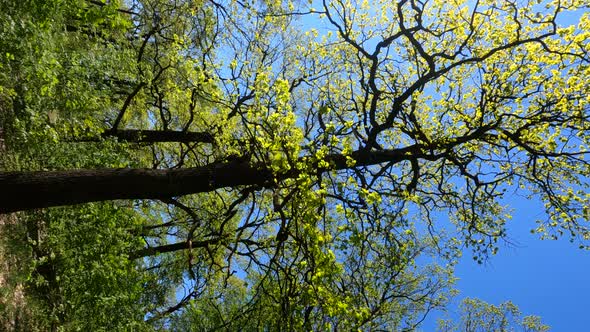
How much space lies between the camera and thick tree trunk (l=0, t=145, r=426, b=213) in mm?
5457

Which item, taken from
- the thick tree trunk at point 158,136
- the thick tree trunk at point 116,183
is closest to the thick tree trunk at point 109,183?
the thick tree trunk at point 116,183

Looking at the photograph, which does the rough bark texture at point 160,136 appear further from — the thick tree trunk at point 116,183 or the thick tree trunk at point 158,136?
the thick tree trunk at point 116,183

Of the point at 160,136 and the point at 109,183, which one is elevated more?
the point at 160,136

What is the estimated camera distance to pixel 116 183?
20.0ft

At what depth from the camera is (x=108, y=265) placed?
7.00m

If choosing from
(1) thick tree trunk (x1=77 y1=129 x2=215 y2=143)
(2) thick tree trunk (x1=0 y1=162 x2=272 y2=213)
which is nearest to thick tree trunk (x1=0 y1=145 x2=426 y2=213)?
(2) thick tree trunk (x1=0 y1=162 x2=272 y2=213)

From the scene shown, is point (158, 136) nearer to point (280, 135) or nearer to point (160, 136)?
point (160, 136)

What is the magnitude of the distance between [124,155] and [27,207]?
2.77 m

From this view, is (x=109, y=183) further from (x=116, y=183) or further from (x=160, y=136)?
(x=160, y=136)

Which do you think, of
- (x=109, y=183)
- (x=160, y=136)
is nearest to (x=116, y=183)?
(x=109, y=183)

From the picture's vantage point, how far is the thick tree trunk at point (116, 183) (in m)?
5.46

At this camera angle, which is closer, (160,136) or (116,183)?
(116,183)

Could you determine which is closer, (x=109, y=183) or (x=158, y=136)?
(x=109, y=183)

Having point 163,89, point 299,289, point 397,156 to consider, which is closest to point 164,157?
point 163,89
